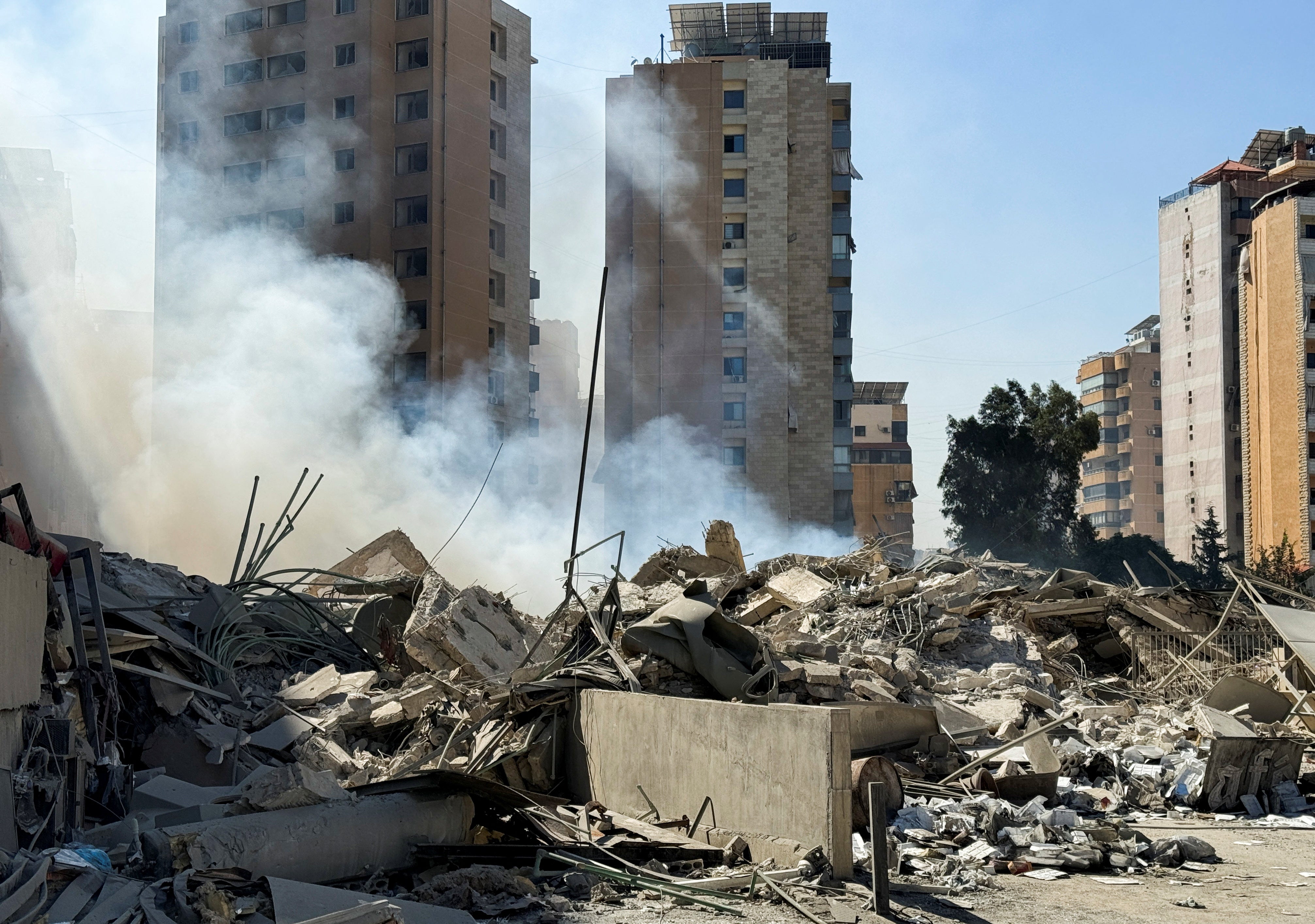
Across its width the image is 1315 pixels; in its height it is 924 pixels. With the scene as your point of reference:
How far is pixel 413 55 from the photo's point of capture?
1695 inches

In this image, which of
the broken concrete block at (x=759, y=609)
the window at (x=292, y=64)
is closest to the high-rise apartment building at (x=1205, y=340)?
the window at (x=292, y=64)

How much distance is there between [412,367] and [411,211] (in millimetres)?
5393

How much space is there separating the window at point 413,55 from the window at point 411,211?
14.6 ft

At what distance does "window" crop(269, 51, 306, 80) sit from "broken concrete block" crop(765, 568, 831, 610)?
33.2 m

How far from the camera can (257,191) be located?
142ft

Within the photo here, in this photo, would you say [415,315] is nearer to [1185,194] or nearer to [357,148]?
[357,148]

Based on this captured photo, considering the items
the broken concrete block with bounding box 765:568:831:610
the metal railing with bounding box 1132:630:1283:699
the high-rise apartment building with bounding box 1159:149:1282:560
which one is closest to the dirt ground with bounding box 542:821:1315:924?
the metal railing with bounding box 1132:630:1283:699

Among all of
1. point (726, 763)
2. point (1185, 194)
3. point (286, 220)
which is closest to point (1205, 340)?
point (1185, 194)

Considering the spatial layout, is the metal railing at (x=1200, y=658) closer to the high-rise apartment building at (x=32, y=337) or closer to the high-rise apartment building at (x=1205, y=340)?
the high-rise apartment building at (x=32, y=337)

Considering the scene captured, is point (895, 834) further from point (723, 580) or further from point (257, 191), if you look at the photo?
point (257, 191)

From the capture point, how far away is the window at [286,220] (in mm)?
42531

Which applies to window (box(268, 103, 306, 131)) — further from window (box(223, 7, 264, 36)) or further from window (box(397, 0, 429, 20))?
window (box(397, 0, 429, 20))

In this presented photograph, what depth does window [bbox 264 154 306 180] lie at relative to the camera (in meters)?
43.0

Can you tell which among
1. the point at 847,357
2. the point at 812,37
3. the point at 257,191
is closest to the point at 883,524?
the point at 847,357
